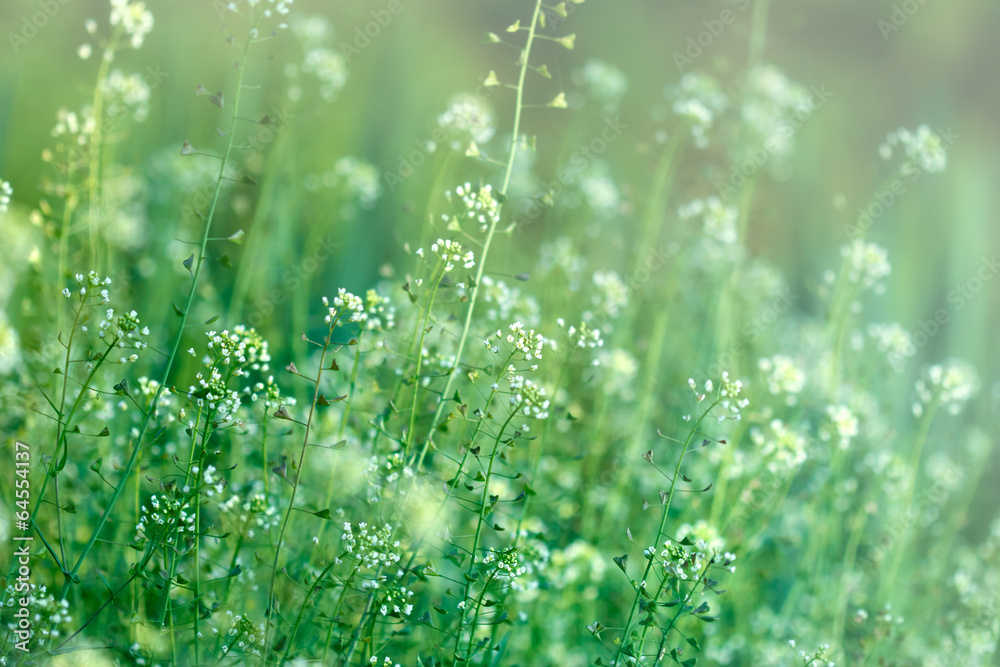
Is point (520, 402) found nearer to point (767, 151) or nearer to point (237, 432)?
point (237, 432)

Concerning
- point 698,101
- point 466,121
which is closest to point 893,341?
point 698,101

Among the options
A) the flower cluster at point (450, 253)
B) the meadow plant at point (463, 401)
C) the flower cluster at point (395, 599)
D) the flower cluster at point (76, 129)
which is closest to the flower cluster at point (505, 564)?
the meadow plant at point (463, 401)

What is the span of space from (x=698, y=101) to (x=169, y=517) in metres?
2.20

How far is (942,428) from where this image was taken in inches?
140

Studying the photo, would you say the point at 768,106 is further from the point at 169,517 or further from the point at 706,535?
the point at 169,517

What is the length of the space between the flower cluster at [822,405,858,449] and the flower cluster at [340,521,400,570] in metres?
1.37

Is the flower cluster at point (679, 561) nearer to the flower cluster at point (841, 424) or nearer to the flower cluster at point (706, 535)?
the flower cluster at point (706, 535)

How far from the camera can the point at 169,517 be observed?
1.40 meters

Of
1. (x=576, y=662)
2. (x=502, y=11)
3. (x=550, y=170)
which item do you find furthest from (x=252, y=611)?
(x=502, y=11)

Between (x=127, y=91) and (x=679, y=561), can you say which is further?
(x=127, y=91)

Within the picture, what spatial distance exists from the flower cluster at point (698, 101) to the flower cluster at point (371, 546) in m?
1.73

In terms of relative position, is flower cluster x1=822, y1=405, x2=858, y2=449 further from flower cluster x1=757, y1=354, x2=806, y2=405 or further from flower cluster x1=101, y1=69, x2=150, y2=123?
flower cluster x1=101, y1=69, x2=150, y2=123

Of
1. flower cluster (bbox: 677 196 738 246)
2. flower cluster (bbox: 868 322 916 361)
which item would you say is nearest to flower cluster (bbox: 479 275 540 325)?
flower cluster (bbox: 677 196 738 246)

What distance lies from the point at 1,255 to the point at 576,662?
2237mm
